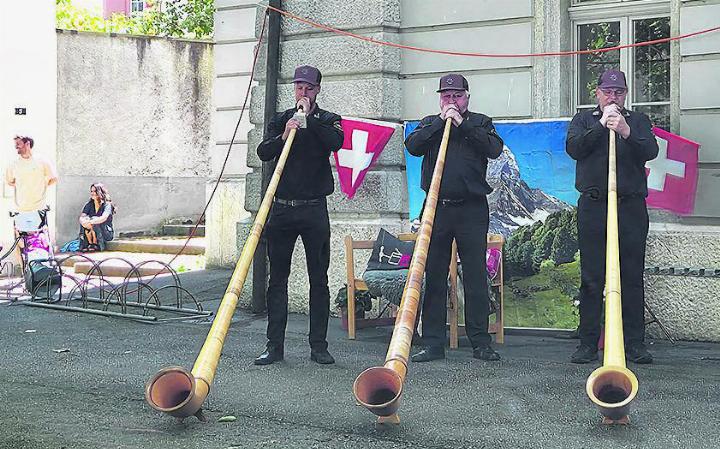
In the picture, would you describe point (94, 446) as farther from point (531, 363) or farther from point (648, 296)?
point (648, 296)

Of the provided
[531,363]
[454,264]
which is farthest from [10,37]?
[531,363]

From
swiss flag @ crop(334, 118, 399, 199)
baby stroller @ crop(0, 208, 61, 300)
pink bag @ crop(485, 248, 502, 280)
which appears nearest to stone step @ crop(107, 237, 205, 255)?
baby stroller @ crop(0, 208, 61, 300)

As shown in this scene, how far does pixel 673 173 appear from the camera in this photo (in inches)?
360

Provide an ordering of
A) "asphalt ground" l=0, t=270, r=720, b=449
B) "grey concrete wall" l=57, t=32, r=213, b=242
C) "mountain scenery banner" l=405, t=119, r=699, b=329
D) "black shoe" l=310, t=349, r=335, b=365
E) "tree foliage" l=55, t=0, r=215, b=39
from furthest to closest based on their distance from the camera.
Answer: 1. "tree foliage" l=55, t=0, r=215, b=39
2. "grey concrete wall" l=57, t=32, r=213, b=242
3. "mountain scenery banner" l=405, t=119, r=699, b=329
4. "black shoe" l=310, t=349, r=335, b=365
5. "asphalt ground" l=0, t=270, r=720, b=449

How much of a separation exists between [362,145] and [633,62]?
2497 mm

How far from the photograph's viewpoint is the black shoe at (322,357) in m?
8.11

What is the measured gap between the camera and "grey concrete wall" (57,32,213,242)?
1875 centimetres

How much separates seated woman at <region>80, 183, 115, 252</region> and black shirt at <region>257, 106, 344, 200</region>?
10.5 meters

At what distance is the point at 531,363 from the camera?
8086 mm

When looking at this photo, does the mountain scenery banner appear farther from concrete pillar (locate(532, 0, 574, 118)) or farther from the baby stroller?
the baby stroller

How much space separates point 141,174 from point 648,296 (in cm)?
1187

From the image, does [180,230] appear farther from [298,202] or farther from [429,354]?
[429,354]

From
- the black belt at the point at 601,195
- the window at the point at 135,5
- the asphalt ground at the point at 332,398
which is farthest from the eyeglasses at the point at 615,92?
the window at the point at 135,5

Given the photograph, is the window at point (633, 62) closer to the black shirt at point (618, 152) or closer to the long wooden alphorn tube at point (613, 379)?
the black shirt at point (618, 152)
